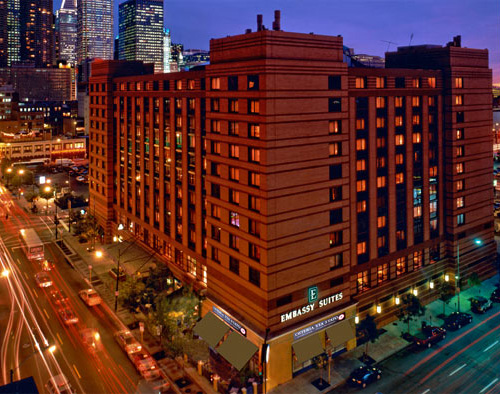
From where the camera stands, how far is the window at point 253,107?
46375mm

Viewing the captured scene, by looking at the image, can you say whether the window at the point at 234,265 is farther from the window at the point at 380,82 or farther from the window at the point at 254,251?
the window at the point at 380,82

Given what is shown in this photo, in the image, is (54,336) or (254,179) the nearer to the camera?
(254,179)

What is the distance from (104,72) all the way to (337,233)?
5975cm

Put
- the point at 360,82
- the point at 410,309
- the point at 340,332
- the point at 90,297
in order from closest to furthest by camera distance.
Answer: the point at 340,332
the point at 360,82
the point at 410,309
the point at 90,297

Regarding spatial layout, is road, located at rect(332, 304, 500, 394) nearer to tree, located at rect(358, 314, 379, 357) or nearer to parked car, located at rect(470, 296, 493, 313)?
tree, located at rect(358, 314, 379, 357)

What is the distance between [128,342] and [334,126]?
35.5m

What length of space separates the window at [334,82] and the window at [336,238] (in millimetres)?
16567

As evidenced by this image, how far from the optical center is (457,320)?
58344 millimetres

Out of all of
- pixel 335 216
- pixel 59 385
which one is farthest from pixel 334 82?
pixel 59 385

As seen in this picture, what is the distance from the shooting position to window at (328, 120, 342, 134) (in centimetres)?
4997

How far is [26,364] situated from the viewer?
49.2m

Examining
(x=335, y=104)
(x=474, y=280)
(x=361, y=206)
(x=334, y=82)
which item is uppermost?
(x=334, y=82)

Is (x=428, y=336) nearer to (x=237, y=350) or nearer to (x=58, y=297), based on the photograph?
(x=237, y=350)

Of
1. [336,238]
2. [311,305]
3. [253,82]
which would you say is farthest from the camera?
[336,238]
